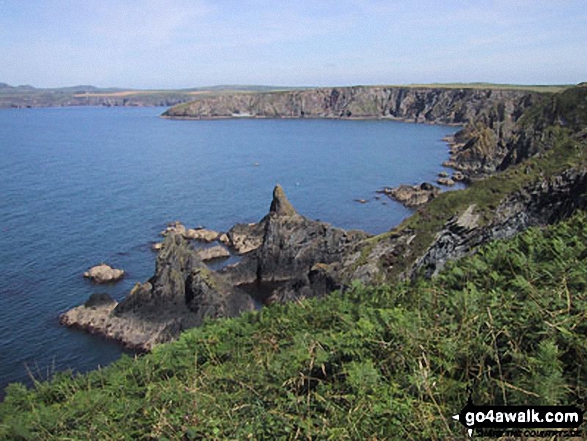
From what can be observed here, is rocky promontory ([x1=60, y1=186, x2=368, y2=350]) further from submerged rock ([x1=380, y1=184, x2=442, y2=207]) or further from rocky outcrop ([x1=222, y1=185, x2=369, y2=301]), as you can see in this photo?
submerged rock ([x1=380, y1=184, x2=442, y2=207])

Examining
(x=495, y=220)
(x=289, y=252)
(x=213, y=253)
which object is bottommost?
(x=213, y=253)

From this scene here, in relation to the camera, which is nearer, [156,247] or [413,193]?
[156,247]

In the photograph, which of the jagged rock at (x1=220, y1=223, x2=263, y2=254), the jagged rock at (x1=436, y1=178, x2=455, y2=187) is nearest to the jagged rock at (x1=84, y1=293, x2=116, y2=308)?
the jagged rock at (x1=220, y1=223, x2=263, y2=254)

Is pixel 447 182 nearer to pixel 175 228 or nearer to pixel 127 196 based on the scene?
pixel 175 228

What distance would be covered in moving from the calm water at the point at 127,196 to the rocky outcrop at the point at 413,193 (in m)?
2.37

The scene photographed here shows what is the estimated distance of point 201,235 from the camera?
198 feet

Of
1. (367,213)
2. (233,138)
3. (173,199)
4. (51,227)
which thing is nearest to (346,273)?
(367,213)

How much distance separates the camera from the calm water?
128ft

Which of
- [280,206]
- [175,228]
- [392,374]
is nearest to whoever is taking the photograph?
[392,374]

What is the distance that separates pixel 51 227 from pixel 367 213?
4331 centimetres

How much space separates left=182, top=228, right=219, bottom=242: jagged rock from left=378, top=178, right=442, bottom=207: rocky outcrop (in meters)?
31.6

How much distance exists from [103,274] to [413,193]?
164 ft

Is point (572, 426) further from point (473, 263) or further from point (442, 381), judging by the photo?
point (473, 263)

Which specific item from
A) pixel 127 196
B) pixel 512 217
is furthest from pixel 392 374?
pixel 127 196
